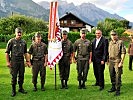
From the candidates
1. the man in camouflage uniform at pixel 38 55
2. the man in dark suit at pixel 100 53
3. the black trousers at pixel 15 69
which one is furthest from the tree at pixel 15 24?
the black trousers at pixel 15 69

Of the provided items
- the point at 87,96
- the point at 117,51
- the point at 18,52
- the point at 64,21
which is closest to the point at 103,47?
the point at 117,51

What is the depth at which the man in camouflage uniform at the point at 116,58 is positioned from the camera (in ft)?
39.0

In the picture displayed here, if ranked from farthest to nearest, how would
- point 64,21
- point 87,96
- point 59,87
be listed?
point 64,21, point 59,87, point 87,96

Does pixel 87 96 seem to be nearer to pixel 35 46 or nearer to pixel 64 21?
pixel 35 46

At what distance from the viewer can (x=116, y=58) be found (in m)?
12.1

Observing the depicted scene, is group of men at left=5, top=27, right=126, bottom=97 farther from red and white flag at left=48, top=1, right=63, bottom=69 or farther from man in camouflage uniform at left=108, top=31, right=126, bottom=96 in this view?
red and white flag at left=48, top=1, right=63, bottom=69

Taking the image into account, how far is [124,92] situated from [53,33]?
3.28 meters

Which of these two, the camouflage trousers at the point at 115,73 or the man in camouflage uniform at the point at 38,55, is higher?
the man in camouflage uniform at the point at 38,55

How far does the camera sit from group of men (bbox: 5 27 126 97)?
39.7 ft

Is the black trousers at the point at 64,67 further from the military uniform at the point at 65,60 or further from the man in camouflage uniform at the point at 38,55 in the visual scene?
the man in camouflage uniform at the point at 38,55

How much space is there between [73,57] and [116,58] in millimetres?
2122

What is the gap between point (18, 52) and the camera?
12.2m

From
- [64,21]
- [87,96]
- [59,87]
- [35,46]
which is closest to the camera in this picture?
[87,96]

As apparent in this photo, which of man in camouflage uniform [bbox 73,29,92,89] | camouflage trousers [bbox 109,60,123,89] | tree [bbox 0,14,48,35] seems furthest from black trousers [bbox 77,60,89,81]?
tree [bbox 0,14,48,35]
